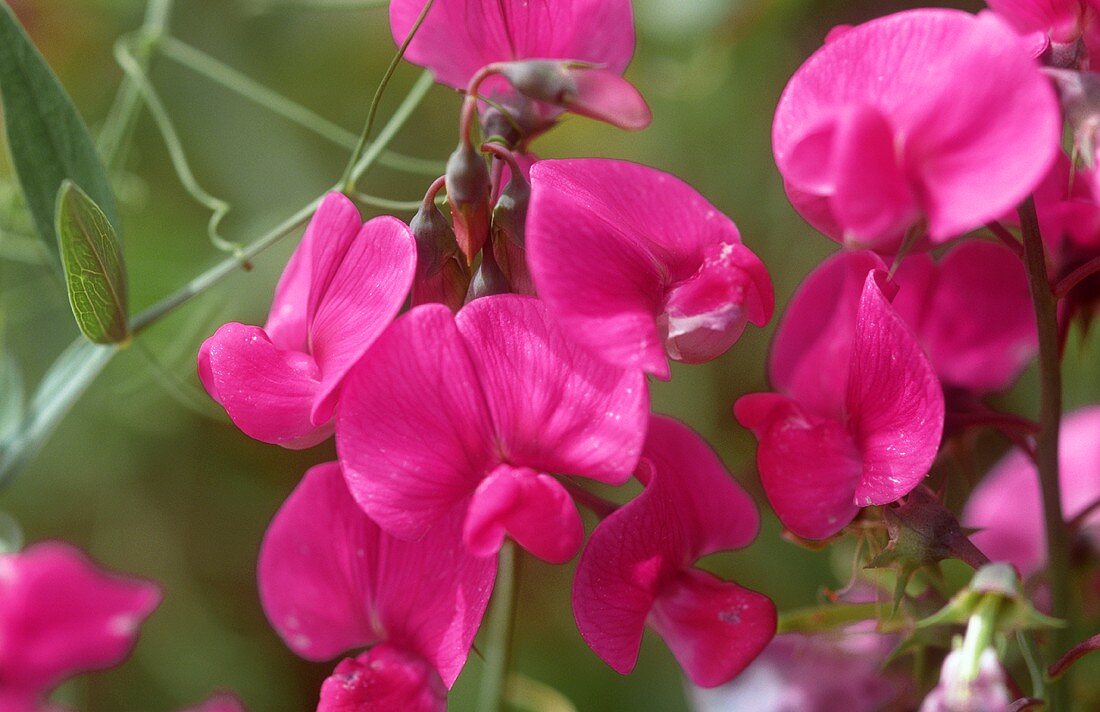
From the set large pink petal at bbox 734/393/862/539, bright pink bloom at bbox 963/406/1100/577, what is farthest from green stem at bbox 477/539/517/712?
bright pink bloom at bbox 963/406/1100/577

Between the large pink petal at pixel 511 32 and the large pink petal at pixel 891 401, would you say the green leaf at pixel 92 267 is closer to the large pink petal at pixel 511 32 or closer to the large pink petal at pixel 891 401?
the large pink petal at pixel 511 32

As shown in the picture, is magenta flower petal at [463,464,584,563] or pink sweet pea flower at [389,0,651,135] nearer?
magenta flower petal at [463,464,584,563]

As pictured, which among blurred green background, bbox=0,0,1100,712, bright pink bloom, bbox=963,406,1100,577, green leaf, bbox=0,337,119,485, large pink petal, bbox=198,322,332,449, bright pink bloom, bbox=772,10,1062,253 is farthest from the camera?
blurred green background, bbox=0,0,1100,712

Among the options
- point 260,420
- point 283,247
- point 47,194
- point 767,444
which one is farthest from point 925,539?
point 283,247

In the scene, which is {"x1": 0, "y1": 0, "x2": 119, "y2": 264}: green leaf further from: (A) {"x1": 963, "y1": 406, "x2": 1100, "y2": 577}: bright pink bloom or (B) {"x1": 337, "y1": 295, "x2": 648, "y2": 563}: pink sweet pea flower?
(A) {"x1": 963, "y1": 406, "x2": 1100, "y2": 577}: bright pink bloom

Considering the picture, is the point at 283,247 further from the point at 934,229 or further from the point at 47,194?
the point at 934,229
